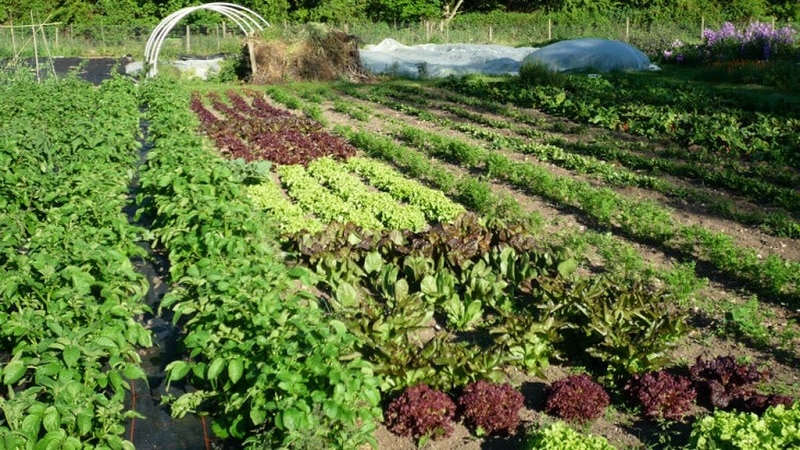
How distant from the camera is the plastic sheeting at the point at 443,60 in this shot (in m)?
26.6

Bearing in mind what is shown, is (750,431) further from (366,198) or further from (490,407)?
(366,198)

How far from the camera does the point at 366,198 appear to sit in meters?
10.4

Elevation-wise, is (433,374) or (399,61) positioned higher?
(399,61)

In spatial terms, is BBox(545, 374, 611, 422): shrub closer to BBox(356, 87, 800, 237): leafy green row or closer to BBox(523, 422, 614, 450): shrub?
BBox(523, 422, 614, 450): shrub

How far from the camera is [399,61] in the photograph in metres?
29.4

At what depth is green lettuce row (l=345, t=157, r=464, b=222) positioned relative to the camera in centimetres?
979

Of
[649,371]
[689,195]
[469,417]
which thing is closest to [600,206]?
[689,195]

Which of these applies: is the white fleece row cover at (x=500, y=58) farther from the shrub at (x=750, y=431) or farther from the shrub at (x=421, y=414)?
the shrub at (x=750, y=431)

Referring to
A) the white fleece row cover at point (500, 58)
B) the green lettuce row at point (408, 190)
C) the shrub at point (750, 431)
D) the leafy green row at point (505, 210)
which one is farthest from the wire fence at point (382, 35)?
the shrub at point (750, 431)

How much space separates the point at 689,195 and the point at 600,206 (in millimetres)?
1581

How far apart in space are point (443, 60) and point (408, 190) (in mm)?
19350

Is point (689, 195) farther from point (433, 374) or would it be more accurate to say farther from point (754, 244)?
point (433, 374)

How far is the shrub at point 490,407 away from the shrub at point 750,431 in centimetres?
116

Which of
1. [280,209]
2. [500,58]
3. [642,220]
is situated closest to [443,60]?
[500,58]
